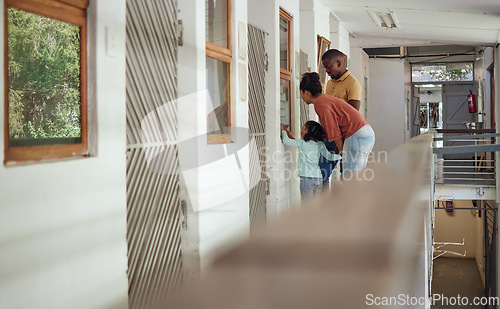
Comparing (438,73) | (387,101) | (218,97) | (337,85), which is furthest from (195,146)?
(438,73)

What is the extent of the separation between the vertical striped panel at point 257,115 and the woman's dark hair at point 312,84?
1.72 ft

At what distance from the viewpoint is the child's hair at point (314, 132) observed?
5738 millimetres

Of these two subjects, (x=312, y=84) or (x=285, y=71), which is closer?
(x=312, y=84)

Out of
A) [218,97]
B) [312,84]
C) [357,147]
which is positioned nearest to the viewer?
[218,97]

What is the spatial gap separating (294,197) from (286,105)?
44.7 inches

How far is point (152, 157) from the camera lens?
348 centimetres

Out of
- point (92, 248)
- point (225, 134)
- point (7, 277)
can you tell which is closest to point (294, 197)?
point (225, 134)

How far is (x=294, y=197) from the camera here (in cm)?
682

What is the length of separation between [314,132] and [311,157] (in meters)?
0.26

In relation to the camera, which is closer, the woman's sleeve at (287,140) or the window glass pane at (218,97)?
the window glass pane at (218,97)

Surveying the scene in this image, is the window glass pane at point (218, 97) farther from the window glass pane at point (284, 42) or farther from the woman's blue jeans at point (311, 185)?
the window glass pane at point (284, 42)

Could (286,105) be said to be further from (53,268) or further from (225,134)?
(53,268)

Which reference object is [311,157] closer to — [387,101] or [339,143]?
[339,143]

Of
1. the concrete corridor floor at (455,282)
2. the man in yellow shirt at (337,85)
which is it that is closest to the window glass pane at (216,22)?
the man in yellow shirt at (337,85)
